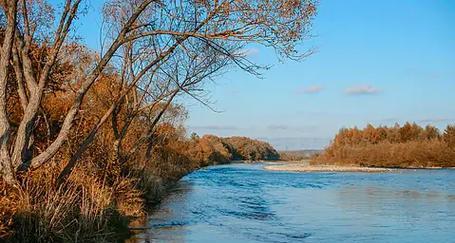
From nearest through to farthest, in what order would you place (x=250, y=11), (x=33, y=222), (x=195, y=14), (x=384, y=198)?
1. (x=33, y=222)
2. (x=250, y=11)
3. (x=195, y=14)
4. (x=384, y=198)

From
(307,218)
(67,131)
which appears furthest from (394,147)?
(67,131)

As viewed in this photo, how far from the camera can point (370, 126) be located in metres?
112

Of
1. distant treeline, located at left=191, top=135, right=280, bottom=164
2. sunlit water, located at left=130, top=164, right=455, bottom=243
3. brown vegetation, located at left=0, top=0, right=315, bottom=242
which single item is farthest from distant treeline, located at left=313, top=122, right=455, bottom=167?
brown vegetation, located at left=0, top=0, right=315, bottom=242

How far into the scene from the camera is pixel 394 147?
284 feet

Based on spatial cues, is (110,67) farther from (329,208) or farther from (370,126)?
(370,126)

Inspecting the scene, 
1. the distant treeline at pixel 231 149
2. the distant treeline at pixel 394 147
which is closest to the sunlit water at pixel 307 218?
the distant treeline at pixel 394 147

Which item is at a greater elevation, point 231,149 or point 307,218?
point 231,149

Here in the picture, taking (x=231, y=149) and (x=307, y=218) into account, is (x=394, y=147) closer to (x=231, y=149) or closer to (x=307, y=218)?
(x=231, y=149)

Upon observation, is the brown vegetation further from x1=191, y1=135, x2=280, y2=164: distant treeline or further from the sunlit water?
x1=191, y1=135, x2=280, y2=164: distant treeline

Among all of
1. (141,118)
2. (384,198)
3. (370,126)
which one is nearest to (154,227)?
(141,118)

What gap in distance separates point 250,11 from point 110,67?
13.4 metres

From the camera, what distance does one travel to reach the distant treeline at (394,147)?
3159 inches

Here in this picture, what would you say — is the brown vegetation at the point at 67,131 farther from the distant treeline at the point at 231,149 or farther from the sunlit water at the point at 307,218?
the distant treeline at the point at 231,149

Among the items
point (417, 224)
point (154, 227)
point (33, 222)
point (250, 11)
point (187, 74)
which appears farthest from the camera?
point (187, 74)
